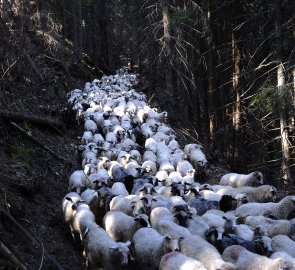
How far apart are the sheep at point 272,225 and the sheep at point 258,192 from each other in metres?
1.70

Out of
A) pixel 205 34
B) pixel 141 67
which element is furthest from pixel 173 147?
→ pixel 141 67

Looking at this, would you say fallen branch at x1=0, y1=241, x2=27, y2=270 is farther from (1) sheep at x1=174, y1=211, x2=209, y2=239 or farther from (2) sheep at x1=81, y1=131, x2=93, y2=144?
(2) sheep at x1=81, y1=131, x2=93, y2=144

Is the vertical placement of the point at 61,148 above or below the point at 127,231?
above

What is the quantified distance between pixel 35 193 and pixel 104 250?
3.31 metres

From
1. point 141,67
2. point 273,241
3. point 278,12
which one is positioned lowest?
point 273,241

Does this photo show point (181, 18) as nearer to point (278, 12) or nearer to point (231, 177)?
point (278, 12)

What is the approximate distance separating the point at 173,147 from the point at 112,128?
3.03 m

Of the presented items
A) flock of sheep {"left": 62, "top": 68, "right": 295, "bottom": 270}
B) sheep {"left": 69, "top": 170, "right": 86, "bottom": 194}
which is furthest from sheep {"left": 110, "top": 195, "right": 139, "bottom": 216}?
sheep {"left": 69, "top": 170, "right": 86, "bottom": 194}

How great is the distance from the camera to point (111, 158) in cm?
1386

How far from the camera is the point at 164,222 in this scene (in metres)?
7.98

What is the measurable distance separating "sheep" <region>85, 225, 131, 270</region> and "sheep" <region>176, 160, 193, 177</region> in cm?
486

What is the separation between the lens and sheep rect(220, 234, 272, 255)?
7078 mm

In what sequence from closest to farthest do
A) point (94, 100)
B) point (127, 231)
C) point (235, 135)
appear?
point (127, 231), point (235, 135), point (94, 100)

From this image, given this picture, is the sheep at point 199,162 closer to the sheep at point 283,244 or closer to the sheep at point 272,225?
the sheep at point 272,225
